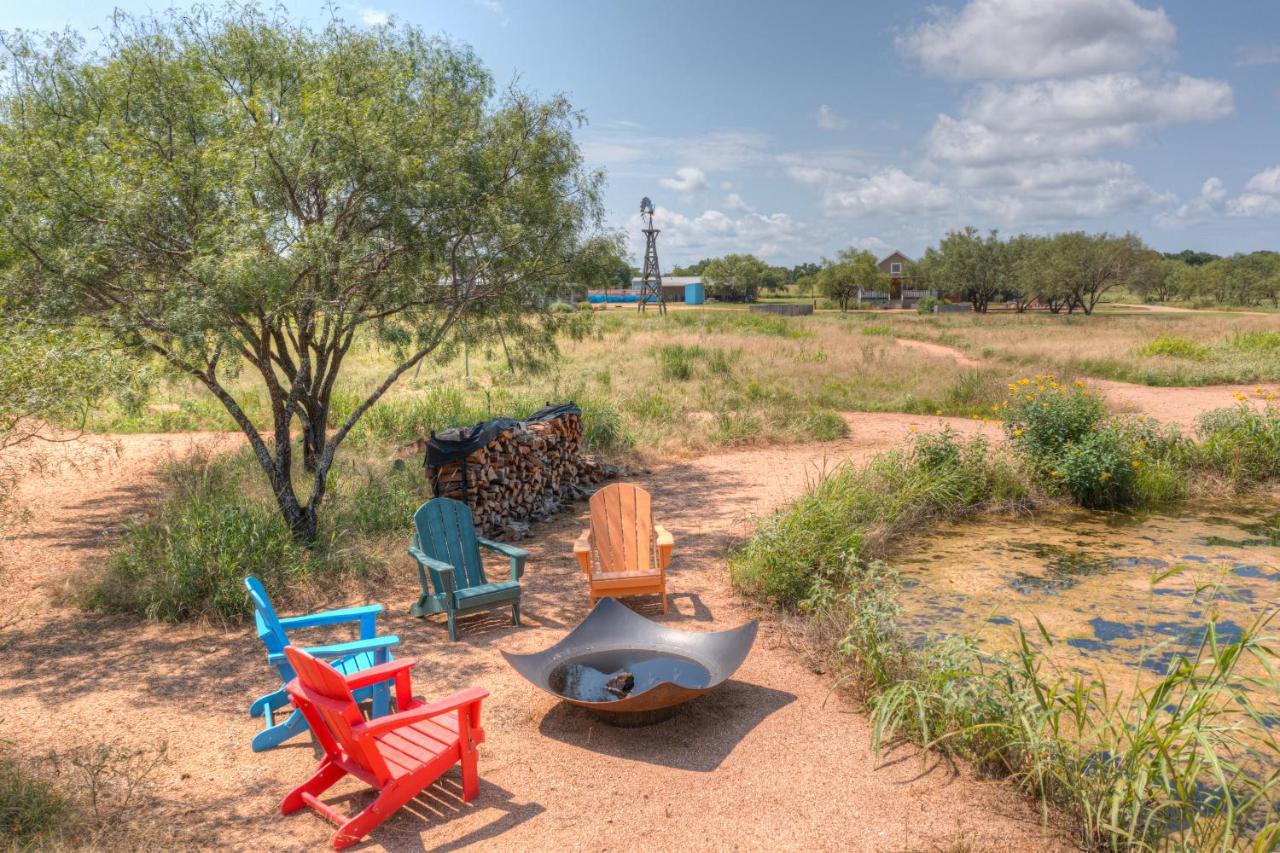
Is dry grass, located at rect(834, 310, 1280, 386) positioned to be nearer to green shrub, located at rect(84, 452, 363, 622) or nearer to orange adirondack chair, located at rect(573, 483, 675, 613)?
orange adirondack chair, located at rect(573, 483, 675, 613)

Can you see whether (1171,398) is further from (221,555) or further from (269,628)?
(269,628)

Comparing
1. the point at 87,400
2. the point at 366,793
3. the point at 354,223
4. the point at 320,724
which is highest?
the point at 354,223

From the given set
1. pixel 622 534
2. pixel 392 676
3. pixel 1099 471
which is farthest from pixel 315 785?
pixel 1099 471

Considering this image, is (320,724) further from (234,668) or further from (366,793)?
(234,668)

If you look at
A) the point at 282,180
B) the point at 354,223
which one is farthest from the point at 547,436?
the point at 282,180

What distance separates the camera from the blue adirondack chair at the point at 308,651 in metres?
4.25

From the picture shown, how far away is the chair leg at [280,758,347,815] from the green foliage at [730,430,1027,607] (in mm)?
3566

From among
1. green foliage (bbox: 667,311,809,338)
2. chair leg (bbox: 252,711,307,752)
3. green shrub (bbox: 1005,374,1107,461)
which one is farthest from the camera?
green foliage (bbox: 667,311,809,338)

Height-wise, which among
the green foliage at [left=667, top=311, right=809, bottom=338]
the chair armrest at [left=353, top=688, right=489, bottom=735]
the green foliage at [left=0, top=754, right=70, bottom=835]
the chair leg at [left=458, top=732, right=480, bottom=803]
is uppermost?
the green foliage at [left=667, top=311, right=809, bottom=338]

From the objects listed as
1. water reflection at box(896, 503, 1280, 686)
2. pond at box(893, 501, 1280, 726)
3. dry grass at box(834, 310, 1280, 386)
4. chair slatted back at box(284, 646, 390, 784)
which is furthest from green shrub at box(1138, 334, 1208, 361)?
chair slatted back at box(284, 646, 390, 784)

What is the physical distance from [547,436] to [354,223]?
3.33 metres

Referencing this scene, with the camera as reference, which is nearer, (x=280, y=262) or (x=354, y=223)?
(x=280, y=262)

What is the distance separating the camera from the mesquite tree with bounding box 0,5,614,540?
6156 millimetres

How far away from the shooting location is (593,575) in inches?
255
